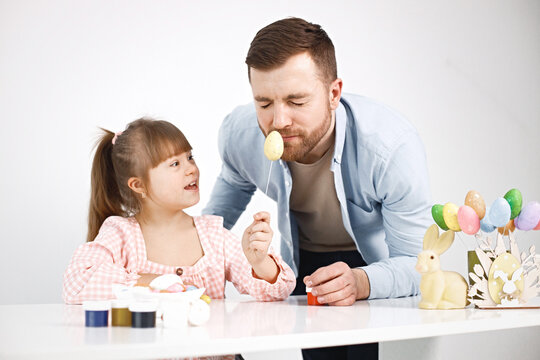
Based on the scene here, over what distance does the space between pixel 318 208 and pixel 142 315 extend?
1.08m

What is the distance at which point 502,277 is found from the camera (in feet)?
4.43

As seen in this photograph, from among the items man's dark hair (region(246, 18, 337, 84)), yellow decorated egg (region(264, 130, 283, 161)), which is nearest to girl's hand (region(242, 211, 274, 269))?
yellow decorated egg (region(264, 130, 283, 161))

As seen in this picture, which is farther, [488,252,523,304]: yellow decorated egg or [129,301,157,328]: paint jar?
[488,252,523,304]: yellow decorated egg

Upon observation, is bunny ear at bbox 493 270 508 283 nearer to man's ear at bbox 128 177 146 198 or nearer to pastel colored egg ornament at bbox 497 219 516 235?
pastel colored egg ornament at bbox 497 219 516 235

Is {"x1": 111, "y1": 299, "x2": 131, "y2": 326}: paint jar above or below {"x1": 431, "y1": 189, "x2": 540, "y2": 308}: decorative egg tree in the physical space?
below

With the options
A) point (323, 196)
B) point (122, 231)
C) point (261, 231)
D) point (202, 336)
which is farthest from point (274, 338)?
point (323, 196)

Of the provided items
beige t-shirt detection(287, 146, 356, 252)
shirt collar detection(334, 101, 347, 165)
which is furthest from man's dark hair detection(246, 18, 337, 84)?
beige t-shirt detection(287, 146, 356, 252)

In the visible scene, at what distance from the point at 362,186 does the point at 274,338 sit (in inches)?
39.4

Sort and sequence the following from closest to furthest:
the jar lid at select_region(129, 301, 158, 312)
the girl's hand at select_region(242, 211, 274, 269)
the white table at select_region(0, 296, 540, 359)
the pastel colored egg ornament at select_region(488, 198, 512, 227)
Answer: the white table at select_region(0, 296, 540, 359) < the jar lid at select_region(129, 301, 158, 312) < the pastel colored egg ornament at select_region(488, 198, 512, 227) < the girl's hand at select_region(242, 211, 274, 269)

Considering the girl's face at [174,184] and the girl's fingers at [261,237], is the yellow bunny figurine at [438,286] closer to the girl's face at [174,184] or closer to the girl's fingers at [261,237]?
the girl's fingers at [261,237]

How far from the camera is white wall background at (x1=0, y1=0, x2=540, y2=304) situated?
2410 millimetres

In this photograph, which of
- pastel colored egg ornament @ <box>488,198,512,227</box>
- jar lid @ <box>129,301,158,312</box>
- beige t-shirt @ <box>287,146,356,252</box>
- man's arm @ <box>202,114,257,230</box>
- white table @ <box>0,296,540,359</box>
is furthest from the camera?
man's arm @ <box>202,114,257,230</box>

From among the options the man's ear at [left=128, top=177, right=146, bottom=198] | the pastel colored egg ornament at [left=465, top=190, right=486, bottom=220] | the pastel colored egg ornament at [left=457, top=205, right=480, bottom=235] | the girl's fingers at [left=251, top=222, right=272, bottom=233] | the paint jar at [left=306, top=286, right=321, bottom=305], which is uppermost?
the man's ear at [left=128, top=177, right=146, bottom=198]

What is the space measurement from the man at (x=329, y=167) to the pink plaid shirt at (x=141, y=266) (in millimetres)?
252
